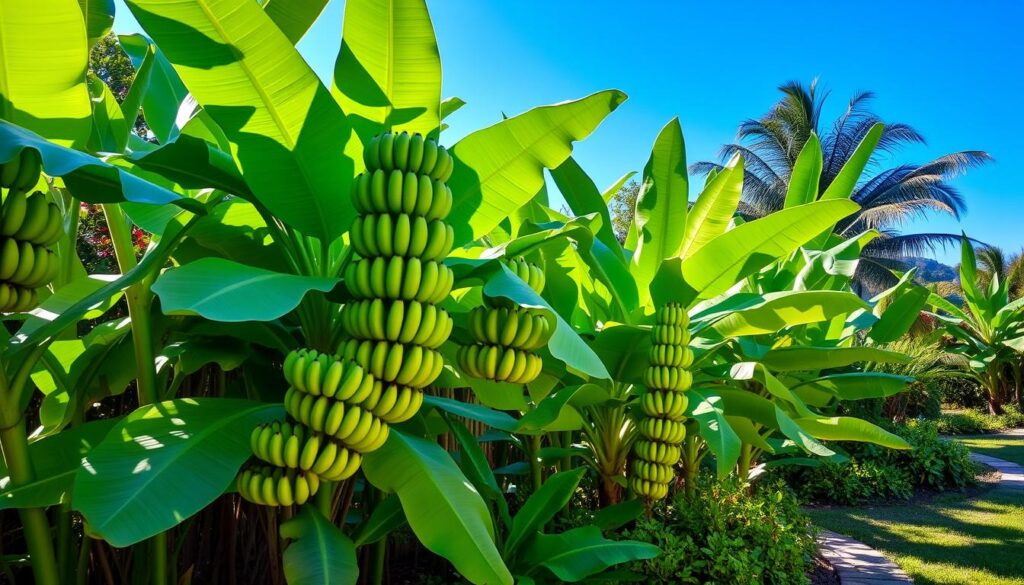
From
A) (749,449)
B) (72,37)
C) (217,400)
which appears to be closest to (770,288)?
(749,449)

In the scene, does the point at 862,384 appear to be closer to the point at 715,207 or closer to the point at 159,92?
the point at 715,207

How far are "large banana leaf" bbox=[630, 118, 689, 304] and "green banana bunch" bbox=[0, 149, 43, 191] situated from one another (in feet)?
7.61

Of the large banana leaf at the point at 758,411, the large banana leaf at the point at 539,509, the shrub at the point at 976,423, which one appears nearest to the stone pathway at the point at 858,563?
the large banana leaf at the point at 758,411

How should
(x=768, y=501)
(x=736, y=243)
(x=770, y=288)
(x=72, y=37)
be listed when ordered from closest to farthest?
(x=72, y=37)
(x=736, y=243)
(x=768, y=501)
(x=770, y=288)

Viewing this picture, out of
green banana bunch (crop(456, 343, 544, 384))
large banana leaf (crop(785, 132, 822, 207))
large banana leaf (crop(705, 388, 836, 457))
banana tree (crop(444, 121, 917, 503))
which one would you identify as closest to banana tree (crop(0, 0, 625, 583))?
green banana bunch (crop(456, 343, 544, 384))

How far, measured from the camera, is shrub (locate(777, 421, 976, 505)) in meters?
6.77

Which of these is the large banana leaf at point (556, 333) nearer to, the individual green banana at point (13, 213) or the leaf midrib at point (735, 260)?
the individual green banana at point (13, 213)

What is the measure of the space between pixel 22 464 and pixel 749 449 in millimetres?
3636

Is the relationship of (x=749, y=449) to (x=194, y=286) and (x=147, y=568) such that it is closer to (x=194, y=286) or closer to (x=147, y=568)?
(x=147, y=568)

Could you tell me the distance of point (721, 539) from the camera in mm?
2658

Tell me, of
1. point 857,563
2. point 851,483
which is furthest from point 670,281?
point 851,483

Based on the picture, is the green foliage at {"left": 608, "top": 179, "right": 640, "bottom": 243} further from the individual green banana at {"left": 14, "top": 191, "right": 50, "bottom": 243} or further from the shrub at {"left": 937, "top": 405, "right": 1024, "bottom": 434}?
the individual green banana at {"left": 14, "top": 191, "right": 50, "bottom": 243}

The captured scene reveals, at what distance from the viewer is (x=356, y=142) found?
1682mm

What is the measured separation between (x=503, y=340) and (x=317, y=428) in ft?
1.61
